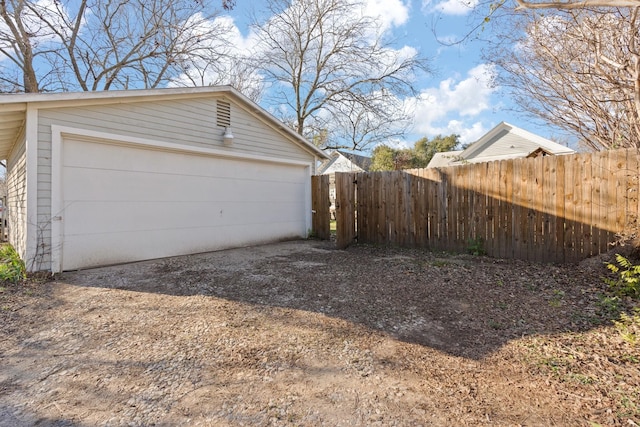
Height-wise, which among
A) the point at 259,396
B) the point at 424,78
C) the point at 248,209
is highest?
the point at 424,78

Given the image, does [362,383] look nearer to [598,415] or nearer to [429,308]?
[598,415]

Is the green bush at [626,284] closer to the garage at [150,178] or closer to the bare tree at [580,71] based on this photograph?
the bare tree at [580,71]

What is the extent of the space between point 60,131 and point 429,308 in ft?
18.7

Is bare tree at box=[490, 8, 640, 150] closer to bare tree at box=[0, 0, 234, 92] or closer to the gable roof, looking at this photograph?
the gable roof

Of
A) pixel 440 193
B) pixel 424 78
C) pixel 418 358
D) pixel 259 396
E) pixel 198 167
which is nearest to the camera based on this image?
pixel 259 396

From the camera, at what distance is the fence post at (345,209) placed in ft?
22.9

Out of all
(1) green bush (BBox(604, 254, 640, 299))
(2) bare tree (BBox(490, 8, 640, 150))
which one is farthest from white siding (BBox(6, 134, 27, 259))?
(2) bare tree (BBox(490, 8, 640, 150))

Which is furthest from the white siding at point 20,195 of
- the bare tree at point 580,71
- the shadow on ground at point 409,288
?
the bare tree at point 580,71

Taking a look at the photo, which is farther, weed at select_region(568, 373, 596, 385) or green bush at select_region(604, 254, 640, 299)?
green bush at select_region(604, 254, 640, 299)

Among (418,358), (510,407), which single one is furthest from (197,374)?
(510,407)

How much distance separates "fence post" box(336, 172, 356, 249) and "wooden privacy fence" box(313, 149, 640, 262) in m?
0.02

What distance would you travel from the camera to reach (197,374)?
2201mm

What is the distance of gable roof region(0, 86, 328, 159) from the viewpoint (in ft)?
14.5

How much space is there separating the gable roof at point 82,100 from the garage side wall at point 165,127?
98 mm
